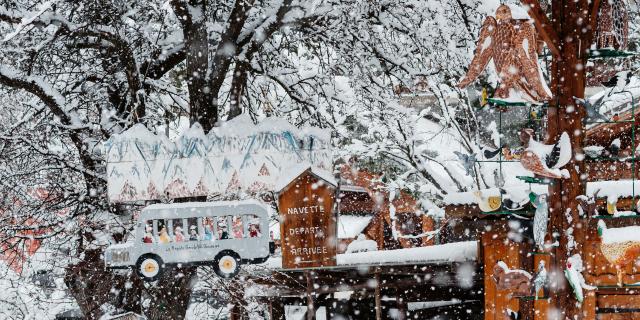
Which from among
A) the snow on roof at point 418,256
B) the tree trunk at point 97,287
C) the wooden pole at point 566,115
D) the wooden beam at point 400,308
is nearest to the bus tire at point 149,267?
the tree trunk at point 97,287

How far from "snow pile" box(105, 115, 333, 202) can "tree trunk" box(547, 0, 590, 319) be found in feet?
8.25

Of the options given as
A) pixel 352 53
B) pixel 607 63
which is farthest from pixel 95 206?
pixel 607 63

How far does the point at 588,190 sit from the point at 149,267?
4478 mm

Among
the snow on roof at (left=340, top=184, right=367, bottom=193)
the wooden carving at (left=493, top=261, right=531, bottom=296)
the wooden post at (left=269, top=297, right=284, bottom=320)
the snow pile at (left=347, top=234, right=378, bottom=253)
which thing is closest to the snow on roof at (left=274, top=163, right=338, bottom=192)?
the wooden carving at (left=493, top=261, right=531, bottom=296)

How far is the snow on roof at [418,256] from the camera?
34.5ft

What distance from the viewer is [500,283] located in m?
5.49

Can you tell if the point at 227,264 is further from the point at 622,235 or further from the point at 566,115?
the point at 622,235

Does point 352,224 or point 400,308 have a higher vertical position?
point 352,224

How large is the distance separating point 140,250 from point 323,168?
1.77 metres

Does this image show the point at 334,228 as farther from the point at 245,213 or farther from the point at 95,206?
the point at 95,206

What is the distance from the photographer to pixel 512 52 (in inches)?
214

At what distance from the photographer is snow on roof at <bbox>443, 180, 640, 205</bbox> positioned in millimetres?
6936

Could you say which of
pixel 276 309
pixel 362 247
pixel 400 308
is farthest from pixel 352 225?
pixel 400 308

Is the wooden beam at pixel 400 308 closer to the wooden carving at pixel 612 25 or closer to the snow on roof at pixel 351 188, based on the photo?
the snow on roof at pixel 351 188
